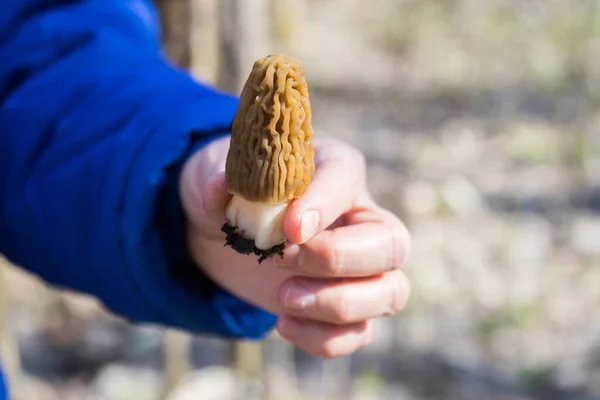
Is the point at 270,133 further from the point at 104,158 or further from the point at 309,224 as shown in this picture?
the point at 104,158

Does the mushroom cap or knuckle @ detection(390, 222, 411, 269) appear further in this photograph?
knuckle @ detection(390, 222, 411, 269)

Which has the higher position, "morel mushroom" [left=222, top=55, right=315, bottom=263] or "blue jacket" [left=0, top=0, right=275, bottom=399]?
"morel mushroom" [left=222, top=55, right=315, bottom=263]

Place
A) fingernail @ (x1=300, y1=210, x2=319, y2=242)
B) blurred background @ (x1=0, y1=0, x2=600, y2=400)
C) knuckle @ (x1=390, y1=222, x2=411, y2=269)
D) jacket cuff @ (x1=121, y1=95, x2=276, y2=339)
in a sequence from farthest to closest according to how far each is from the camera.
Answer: blurred background @ (x1=0, y1=0, x2=600, y2=400) < jacket cuff @ (x1=121, y1=95, x2=276, y2=339) < knuckle @ (x1=390, y1=222, x2=411, y2=269) < fingernail @ (x1=300, y1=210, x2=319, y2=242)

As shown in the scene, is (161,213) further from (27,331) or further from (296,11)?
(296,11)

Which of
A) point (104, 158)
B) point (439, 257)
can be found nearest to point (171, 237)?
point (104, 158)

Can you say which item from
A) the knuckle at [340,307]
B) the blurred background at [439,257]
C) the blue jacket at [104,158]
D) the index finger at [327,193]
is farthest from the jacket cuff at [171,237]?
the blurred background at [439,257]

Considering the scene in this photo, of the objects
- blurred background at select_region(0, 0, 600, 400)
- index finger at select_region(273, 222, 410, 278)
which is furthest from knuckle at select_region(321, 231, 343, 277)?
blurred background at select_region(0, 0, 600, 400)

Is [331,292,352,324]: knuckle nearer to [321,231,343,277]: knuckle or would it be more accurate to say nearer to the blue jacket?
[321,231,343,277]: knuckle
